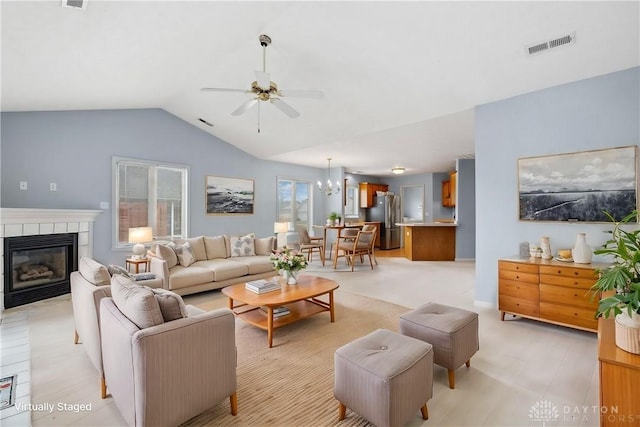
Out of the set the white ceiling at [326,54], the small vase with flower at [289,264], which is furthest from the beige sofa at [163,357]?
the white ceiling at [326,54]

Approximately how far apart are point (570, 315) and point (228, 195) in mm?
6061

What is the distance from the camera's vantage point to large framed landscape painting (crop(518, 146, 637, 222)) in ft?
9.36

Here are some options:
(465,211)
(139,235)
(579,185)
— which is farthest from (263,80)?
(465,211)

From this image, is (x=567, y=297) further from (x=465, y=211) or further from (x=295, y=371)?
(x=465, y=211)

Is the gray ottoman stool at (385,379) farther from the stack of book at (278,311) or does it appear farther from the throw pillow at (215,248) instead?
the throw pillow at (215,248)

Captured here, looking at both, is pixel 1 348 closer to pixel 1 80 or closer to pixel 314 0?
pixel 1 80

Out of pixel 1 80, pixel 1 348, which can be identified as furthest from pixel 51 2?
pixel 1 348

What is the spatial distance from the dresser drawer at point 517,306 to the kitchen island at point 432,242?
408 centimetres

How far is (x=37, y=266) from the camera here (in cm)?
411

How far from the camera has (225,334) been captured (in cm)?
177

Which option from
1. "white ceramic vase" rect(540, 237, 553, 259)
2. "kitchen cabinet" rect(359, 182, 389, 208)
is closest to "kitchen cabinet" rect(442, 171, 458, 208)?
"kitchen cabinet" rect(359, 182, 389, 208)

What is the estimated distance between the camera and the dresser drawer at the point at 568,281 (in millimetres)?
2754

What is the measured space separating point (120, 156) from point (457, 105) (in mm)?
5358

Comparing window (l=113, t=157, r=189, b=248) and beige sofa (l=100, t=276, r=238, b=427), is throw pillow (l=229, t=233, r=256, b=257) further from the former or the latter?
beige sofa (l=100, t=276, r=238, b=427)
